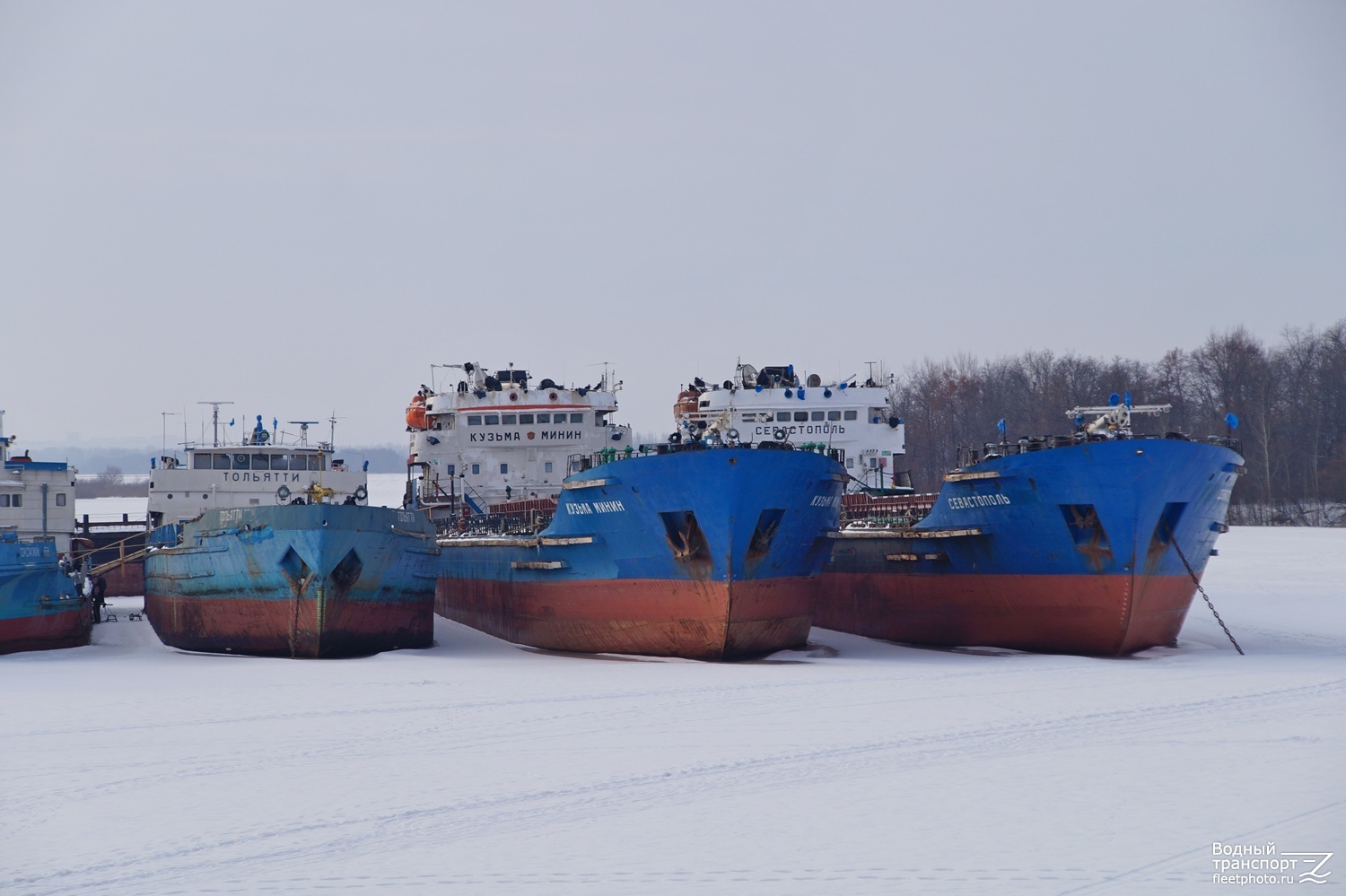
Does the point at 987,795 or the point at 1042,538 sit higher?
the point at 1042,538

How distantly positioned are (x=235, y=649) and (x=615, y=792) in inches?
582

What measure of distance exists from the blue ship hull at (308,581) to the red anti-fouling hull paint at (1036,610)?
9.55m

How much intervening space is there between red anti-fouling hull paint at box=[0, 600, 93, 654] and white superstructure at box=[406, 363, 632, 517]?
993cm

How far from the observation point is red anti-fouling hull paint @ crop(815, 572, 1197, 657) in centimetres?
2138

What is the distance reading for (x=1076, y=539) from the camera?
853 inches

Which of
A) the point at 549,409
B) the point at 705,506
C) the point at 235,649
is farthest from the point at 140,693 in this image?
the point at 549,409

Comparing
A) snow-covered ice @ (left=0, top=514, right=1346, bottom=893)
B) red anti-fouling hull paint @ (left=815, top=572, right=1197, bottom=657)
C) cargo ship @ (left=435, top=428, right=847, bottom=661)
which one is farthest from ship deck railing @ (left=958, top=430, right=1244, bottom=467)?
snow-covered ice @ (left=0, top=514, right=1346, bottom=893)

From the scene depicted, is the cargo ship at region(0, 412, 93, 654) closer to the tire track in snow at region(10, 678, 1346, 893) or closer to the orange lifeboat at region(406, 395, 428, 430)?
the orange lifeboat at region(406, 395, 428, 430)

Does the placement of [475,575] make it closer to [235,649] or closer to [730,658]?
[235,649]

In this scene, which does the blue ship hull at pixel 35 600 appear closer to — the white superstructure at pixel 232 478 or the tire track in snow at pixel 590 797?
the white superstructure at pixel 232 478

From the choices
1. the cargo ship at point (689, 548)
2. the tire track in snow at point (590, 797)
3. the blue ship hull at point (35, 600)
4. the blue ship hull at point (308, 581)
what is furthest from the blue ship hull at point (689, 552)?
the blue ship hull at point (35, 600)

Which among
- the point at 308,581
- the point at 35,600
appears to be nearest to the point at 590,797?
the point at 308,581

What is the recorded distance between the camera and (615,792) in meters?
11.2

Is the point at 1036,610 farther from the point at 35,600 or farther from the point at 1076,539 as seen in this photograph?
the point at 35,600
